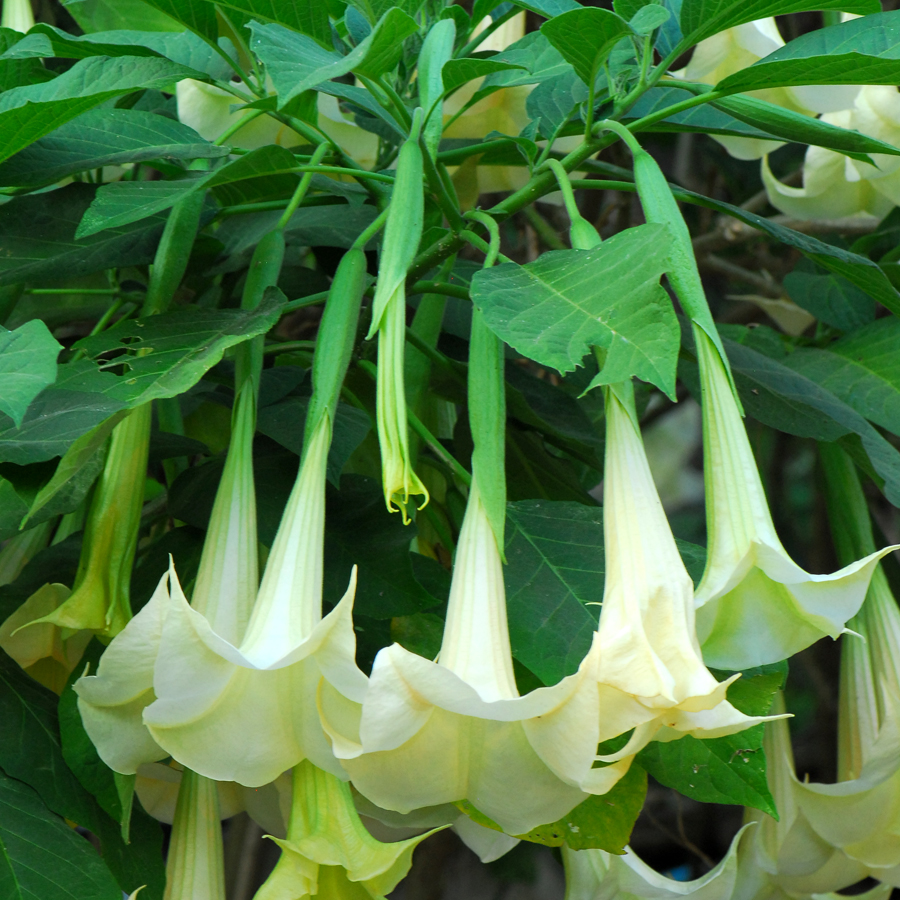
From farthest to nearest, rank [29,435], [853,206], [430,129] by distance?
[853,206] < [430,129] < [29,435]

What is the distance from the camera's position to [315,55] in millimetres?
622

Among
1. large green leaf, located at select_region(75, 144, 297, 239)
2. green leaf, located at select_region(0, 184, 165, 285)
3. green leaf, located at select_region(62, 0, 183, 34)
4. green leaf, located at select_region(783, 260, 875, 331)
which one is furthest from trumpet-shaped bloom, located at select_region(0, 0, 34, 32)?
green leaf, located at select_region(783, 260, 875, 331)

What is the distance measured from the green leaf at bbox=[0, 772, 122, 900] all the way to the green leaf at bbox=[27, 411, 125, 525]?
211mm

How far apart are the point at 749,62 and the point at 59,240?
811 mm

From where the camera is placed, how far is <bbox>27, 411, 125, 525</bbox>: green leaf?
57 centimetres

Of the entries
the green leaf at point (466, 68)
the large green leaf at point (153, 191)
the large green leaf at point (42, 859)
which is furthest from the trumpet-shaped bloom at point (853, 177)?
the large green leaf at point (42, 859)

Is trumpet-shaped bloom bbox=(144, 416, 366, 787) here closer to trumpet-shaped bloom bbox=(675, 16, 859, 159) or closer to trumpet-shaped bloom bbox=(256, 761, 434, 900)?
trumpet-shaped bloom bbox=(256, 761, 434, 900)

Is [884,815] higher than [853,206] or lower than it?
lower

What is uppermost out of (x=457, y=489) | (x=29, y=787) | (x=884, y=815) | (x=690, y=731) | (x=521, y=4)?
(x=521, y=4)

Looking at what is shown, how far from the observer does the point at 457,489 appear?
846 millimetres

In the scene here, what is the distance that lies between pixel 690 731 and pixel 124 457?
430 mm

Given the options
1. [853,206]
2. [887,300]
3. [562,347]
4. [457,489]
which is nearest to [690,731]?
[562,347]

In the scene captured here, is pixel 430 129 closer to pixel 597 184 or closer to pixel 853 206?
pixel 597 184

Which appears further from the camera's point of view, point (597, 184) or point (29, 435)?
point (597, 184)
